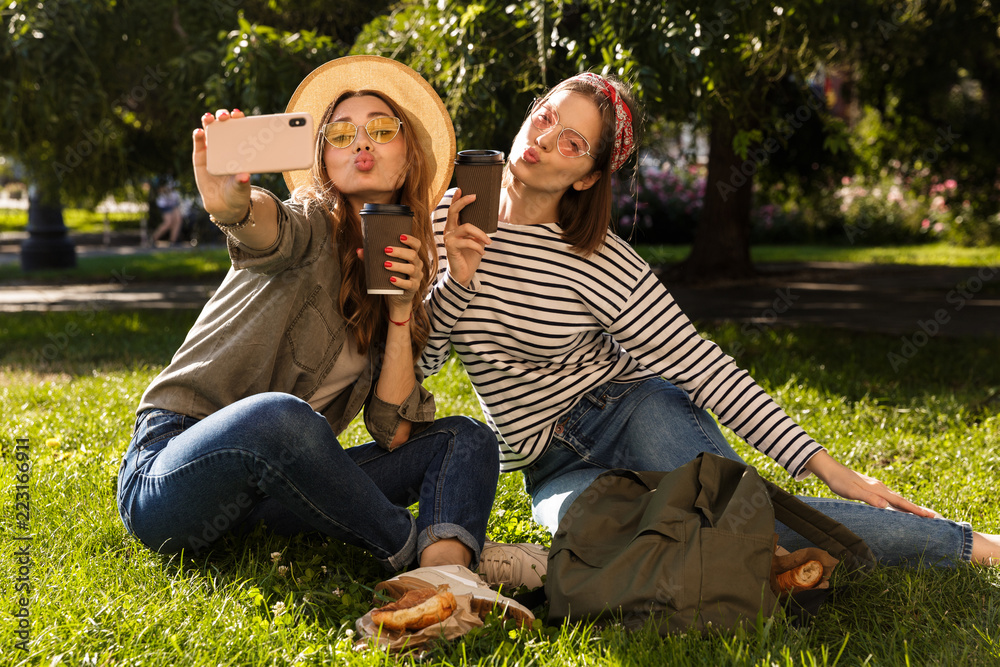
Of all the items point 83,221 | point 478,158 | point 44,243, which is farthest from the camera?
point 83,221

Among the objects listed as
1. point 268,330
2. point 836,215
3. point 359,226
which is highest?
point 359,226

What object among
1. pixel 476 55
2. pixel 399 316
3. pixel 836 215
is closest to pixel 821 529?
pixel 399 316

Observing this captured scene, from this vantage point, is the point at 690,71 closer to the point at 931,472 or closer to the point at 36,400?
the point at 931,472

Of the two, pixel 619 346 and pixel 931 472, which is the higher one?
pixel 619 346

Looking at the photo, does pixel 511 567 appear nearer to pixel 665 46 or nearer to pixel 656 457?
pixel 656 457

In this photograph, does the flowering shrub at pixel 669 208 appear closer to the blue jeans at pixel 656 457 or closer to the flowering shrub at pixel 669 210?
the flowering shrub at pixel 669 210

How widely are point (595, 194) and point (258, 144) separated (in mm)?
1158

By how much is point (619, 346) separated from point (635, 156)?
0.65m

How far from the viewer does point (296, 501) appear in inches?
86.1

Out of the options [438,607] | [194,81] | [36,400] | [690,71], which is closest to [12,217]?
[194,81]

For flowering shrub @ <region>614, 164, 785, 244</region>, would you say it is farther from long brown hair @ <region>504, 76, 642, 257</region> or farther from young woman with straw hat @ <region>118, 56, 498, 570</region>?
young woman with straw hat @ <region>118, 56, 498, 570</region>

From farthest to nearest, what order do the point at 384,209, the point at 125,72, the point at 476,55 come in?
the point at 125,72, the point at 476,55, the point at 384,209

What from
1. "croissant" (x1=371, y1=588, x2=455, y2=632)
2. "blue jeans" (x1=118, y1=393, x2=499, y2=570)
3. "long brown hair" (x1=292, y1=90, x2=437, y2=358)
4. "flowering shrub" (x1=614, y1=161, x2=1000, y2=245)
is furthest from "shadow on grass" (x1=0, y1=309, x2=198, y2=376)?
"flowering shrub" (x1=614, y1=161, x2=1000, y2=245)

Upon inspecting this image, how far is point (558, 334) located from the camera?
265 cm
